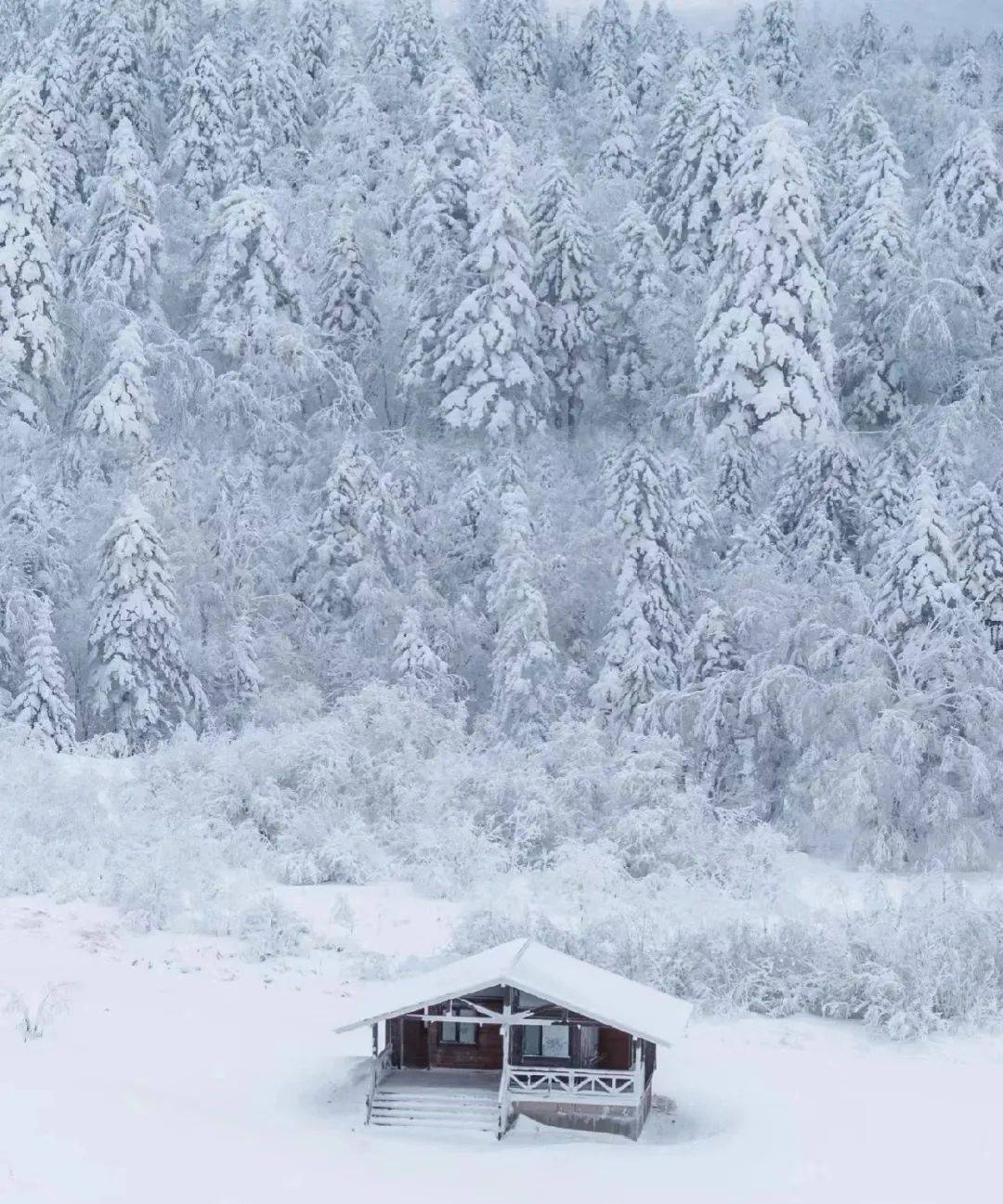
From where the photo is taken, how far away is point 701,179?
174 ft

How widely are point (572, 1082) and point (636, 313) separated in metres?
35.5

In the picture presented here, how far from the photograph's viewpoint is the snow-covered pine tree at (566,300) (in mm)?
50406

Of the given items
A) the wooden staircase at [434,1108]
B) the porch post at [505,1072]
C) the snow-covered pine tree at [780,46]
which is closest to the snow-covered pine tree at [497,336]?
the snow-covered pine tree at [780,46]

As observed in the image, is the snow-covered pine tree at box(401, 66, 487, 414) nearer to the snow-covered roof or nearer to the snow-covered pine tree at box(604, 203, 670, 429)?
the snow-covered pine tree at box(604, 203, 670, 429)

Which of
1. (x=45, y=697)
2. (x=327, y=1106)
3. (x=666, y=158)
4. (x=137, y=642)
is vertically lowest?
(x=327, y=1106)

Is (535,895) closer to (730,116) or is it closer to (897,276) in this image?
(897,276)

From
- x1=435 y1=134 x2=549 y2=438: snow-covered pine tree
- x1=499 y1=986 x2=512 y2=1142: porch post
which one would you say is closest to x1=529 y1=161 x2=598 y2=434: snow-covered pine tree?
x1=435 y1=134 x2=549 y2=438: snow-covered pine tree

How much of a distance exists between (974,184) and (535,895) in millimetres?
35124

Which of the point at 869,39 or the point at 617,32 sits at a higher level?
the point at 869,39

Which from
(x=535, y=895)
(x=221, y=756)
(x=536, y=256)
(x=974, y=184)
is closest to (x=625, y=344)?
(x=536, y=256)

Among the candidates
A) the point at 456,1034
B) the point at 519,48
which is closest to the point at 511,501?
the point at 456,1034

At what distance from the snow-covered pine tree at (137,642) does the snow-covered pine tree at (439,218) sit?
1402cm

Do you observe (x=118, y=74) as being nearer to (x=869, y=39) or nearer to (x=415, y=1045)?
(x=869, y=39)

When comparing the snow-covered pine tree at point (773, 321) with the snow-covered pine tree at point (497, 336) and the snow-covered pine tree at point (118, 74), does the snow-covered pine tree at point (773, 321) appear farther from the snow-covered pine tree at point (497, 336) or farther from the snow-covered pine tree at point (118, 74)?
the snow-covered pine tree at point (118, 74)
